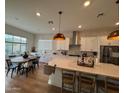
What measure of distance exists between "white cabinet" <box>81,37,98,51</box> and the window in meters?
5.03

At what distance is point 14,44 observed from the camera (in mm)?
8023

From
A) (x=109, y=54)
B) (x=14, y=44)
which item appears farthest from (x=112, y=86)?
(x=14, y=44)

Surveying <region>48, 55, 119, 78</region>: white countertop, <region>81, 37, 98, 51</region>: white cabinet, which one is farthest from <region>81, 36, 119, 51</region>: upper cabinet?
<region>48, 55, 119, 78</region>: white countertop

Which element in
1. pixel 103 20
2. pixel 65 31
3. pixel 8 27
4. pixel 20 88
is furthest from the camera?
pixel 65 31

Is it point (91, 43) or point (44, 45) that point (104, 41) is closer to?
point (91, 43)

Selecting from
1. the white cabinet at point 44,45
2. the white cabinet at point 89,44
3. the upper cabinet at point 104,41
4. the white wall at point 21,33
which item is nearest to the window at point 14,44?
the white wall at point 21,33

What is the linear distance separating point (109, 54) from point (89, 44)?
1373 millimetres

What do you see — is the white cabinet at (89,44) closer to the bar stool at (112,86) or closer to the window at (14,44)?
the bar stool at (112,86)

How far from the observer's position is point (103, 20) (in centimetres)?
527

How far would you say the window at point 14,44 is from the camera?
24.1ft

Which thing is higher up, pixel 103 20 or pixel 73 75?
pixel 103 20
